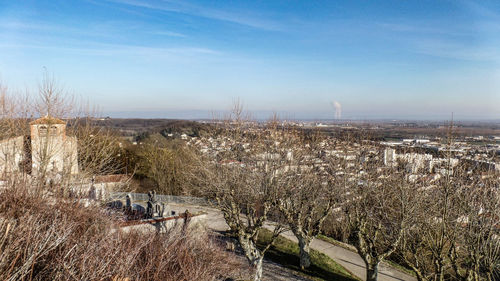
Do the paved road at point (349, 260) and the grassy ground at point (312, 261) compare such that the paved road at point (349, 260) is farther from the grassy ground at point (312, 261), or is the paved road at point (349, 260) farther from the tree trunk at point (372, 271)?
the tree trunk at point (372, 271)

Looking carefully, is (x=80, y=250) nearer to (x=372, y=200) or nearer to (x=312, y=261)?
(x=312, y=261)

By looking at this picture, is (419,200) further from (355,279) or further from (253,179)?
(253,179)

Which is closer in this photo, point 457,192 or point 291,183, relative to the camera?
point 457,192

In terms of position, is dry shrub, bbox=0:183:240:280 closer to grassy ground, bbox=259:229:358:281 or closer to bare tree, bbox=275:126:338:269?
bare tree, bbox=275:126:338:269

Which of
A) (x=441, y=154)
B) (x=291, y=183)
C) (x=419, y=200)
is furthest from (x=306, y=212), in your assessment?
(x=441, y=154)

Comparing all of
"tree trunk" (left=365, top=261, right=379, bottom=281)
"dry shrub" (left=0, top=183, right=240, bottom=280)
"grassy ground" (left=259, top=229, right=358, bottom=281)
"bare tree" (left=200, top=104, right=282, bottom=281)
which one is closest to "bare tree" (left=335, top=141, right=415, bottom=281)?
"tree trunk" (left=365, top=261, right=379, bottom=281)

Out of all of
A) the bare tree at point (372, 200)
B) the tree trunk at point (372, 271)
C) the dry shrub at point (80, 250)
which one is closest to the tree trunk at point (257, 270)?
the dry shrub at point (80, 250)
